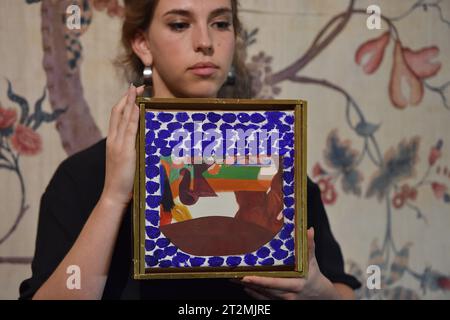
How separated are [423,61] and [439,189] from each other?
0.98 ft

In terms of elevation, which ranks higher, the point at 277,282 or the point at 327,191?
the point at 327,191

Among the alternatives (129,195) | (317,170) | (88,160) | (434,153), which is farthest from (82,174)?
(434,153)

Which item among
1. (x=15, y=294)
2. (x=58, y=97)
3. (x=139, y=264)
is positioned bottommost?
(x=15, y=294)

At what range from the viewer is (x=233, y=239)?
2.74ft

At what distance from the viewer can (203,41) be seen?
94 cm

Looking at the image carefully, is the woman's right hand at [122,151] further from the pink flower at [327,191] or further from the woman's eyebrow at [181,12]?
the pink flower at [327,191]

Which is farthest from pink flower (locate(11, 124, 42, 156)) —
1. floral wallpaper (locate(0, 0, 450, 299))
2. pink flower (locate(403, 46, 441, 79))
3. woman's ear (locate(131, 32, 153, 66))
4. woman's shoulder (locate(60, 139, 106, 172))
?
pink flower (locate(403, 46, 441, 79))

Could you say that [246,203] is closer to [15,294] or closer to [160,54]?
[160,54]

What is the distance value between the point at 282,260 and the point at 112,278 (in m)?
0.29

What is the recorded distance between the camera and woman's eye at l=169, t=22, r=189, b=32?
97cm

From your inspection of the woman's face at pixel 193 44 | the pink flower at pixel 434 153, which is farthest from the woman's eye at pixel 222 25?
the pink flower at pixel 434 153

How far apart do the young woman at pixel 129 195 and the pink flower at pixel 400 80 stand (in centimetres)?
47

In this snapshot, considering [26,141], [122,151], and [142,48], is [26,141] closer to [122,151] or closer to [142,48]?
[142,48]
